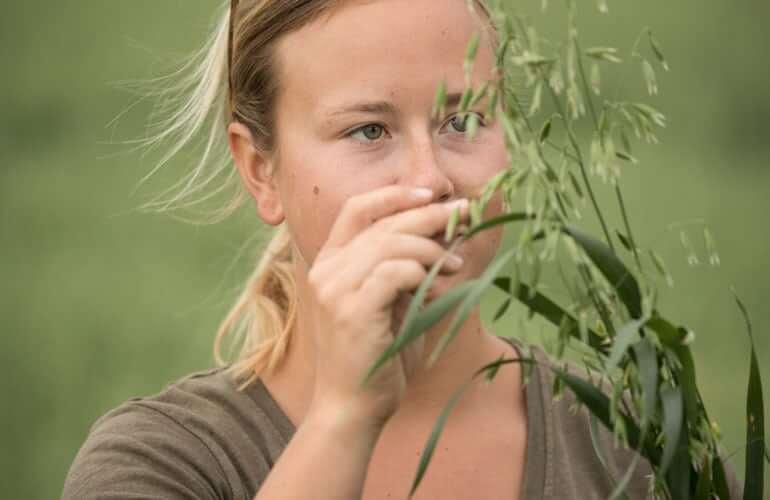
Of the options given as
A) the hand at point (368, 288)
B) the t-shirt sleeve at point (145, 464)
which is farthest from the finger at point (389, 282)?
the t-shirt sleeve at point (145, 464)

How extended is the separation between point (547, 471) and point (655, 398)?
864 millimetres

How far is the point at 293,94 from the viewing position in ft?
6.75

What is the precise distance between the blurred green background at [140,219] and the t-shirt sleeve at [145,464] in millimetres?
1692

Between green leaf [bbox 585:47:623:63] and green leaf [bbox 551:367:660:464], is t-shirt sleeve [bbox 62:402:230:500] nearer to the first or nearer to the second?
green leaf [bbox 551:367:660:464]

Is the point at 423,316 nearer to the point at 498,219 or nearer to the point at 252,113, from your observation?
the point at 498,219

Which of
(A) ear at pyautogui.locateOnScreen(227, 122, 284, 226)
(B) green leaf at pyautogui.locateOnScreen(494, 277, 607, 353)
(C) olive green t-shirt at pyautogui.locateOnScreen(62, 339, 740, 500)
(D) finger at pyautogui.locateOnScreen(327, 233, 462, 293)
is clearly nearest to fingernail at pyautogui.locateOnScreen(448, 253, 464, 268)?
(D) finger at pyautogui.locateOnScreen(327, 233, 462, 293)

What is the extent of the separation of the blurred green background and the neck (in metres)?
1.59

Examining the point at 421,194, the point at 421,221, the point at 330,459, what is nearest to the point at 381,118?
the point at 421,194

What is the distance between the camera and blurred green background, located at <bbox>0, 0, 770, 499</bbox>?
4.03 m

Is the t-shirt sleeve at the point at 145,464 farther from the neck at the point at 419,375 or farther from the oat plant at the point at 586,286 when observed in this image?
the oat plant at the point at 586,286

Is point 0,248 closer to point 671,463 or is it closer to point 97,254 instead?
point 97,254

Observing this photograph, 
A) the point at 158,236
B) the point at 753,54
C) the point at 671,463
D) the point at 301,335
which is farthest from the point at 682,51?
the point at 671,463

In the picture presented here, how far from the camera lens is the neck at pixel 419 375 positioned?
7.15ft

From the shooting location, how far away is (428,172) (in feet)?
5.88
